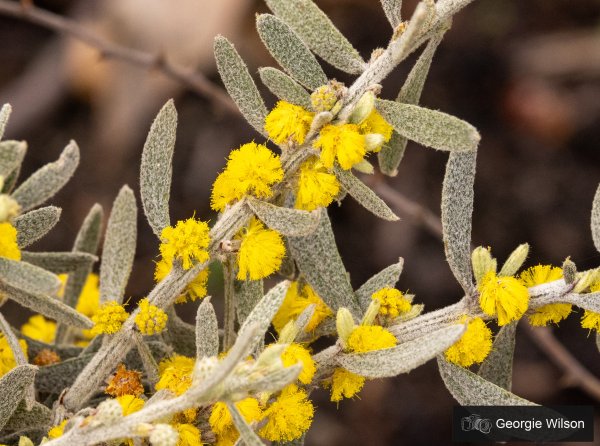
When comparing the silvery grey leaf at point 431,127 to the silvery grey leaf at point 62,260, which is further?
the silvery grey leaf at point 62,260

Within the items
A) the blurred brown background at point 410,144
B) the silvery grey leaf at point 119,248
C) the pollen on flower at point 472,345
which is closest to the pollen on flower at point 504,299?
the pollen on flower at point 472,345

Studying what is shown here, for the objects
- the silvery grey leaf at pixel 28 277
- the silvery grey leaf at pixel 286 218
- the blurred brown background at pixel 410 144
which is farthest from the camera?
the blurred brown background at pixel 410 144

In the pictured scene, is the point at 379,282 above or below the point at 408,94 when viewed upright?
below

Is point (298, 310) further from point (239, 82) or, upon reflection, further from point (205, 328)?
point (239, 82)

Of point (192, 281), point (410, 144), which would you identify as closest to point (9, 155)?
point (192, 281)

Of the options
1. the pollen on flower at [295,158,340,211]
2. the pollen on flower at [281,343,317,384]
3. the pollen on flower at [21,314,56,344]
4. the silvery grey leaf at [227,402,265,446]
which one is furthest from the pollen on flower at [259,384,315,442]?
the pollen on flower at [21,314,56,344]

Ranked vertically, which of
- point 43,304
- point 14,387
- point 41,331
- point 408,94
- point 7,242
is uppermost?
point 408,94

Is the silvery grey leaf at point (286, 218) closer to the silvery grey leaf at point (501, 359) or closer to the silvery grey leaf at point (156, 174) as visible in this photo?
the silvery grey leaf at point (156, 174)
